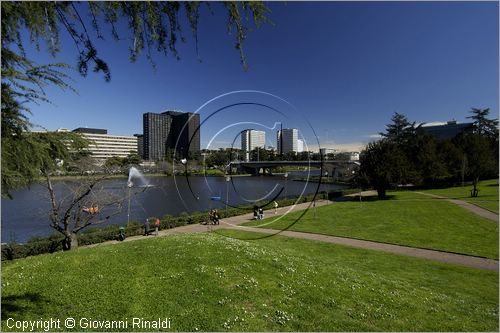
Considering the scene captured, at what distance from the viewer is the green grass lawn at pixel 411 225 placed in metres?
25.1

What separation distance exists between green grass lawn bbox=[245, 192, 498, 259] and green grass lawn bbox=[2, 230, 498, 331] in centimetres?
932

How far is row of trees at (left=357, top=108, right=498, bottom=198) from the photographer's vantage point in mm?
58719

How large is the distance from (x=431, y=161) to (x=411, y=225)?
44.4m

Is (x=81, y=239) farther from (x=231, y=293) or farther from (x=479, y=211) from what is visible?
(x=479, y=211)

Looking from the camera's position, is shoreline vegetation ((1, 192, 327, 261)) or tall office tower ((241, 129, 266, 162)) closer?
shoreline vegetation ((1, 192, 327, 261))

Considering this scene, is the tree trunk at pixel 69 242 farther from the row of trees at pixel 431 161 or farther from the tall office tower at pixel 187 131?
the row of trees at pixel 431 161

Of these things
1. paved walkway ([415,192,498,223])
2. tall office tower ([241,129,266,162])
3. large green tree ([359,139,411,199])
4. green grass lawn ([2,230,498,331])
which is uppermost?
tall office tower ([241,129,266,162])

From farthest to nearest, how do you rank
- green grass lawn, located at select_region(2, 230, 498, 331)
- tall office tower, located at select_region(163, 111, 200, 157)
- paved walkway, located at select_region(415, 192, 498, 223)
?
paved walkway, located at select_region(415, 192, 498, 223)
tall office tower, located at select_region(163, 111, 200, 157)
green grass lawn, located at select_region(2, 230, 498, 331)

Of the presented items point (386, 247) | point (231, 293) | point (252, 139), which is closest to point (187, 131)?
point (252, 139)

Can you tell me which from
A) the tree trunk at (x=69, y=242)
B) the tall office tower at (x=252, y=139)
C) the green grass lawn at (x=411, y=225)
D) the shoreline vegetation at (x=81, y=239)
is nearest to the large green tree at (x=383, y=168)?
the green grass lawn at (x=411, y=225)

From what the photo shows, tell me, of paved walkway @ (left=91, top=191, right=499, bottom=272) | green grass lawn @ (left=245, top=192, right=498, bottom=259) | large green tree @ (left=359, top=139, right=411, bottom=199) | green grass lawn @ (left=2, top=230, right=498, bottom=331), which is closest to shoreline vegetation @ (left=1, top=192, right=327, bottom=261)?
paved walkway @ (left=91, top=191, right=499, bottom=272)

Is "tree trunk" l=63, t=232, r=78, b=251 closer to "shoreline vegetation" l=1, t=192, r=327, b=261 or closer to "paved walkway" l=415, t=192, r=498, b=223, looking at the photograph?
"shoreline vegetation" l=1, t=192, r=327, b=261

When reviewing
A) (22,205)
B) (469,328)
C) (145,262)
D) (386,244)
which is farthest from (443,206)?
(22,205)

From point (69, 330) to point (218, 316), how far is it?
3.64 meters
